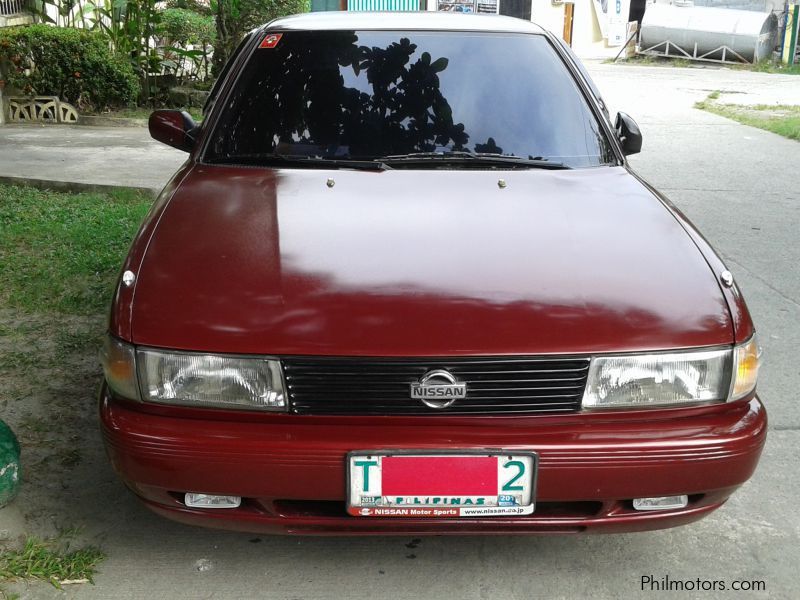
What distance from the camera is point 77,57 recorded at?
1060 centimetres

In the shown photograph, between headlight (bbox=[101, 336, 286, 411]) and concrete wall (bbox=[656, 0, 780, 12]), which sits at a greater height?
concrete wall (bbox=[656, 0, 780, 12])

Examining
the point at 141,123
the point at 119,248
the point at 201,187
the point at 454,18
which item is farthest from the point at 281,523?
the point at 141,123

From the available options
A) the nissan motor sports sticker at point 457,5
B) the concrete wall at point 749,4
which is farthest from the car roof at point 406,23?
the concrete wall at point 749,4

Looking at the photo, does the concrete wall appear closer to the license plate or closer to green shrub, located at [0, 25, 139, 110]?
green shrub, located at [0, 25, 139, 110]

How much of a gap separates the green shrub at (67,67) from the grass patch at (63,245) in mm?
4081

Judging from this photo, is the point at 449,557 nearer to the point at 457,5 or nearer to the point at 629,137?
the point at 629,137

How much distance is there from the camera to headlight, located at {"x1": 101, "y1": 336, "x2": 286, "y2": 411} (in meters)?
2.17

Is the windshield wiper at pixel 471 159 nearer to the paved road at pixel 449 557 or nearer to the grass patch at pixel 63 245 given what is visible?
the paved road at pixel 449 557

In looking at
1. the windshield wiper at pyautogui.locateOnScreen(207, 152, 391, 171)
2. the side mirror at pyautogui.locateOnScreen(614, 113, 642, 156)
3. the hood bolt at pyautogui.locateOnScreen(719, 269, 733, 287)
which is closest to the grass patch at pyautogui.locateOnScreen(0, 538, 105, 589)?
the windshield wiper at pyautogui.locateOnScreen(207, 152, 391, 171)

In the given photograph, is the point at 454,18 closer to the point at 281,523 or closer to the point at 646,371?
the point at 646,371

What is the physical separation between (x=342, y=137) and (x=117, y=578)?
1583 mm

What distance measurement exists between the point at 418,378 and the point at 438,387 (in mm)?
51

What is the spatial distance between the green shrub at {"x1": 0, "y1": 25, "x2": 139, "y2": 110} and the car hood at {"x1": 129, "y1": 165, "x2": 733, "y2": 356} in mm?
8616

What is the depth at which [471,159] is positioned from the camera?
3105 millimetres
